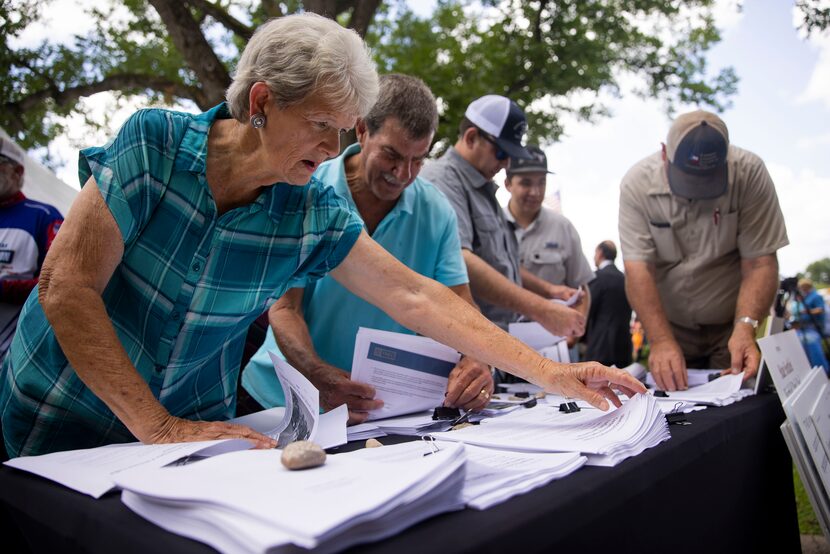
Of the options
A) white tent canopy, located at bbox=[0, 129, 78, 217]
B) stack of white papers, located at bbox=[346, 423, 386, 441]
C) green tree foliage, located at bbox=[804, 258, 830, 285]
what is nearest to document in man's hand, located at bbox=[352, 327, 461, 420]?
stack of white papers, located at bbox=[346, 423, 386, 441]

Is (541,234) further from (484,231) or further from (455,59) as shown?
(455,59)

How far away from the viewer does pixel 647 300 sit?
8.81 ft

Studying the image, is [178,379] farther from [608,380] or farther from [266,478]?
[608,380]

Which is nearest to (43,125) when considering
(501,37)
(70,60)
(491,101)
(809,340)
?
(70,60)

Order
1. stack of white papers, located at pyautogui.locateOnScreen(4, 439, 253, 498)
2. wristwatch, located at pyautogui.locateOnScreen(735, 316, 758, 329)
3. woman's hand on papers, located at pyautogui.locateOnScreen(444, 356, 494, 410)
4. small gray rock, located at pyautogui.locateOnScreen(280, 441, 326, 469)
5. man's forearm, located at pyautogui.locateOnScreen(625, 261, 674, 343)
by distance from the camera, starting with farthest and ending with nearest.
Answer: man's forearm, located at pyautogui.locateOnScreen(625, 261, 674, 343), wristwatch, located at pyautogui.locateOnScreen(735, 316, 758, 329), woman's hand on papers, located at pyautogui.locateOnScreen(444, 356, 494, 410), stack of white papers, located at pyautogui.locateOnScreen(4, 439, 253, 498), small gray rock, located at pyautogui.locateOnScreen(280, 441, 326, 469)

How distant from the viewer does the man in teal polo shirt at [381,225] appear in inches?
79.3

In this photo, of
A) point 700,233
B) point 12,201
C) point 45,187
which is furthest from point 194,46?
point 700,233

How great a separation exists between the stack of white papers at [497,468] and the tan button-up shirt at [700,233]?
76.4 inches

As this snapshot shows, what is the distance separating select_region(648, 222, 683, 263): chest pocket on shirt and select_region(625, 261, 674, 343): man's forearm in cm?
8

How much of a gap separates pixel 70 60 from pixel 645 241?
7.82 m

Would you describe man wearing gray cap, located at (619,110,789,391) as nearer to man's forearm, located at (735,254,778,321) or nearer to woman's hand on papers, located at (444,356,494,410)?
man's forearm, located at (735,254,778,321)

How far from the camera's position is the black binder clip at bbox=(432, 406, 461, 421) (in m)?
1.64

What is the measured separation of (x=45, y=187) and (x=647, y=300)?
4.91m

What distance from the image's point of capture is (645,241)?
281cm
